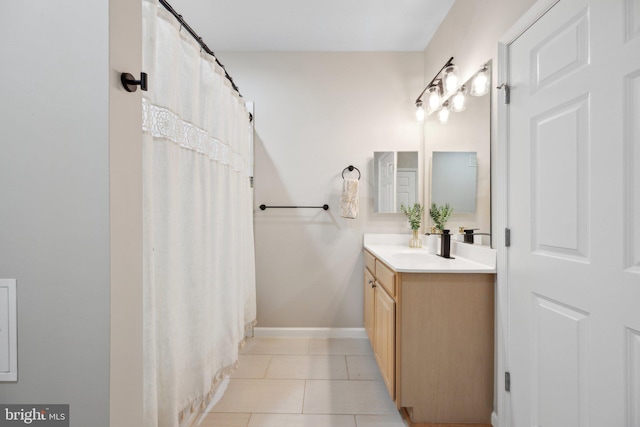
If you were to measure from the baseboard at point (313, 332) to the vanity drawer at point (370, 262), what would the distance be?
0.63 metres

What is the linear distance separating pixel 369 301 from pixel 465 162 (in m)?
1.24

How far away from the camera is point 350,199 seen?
2.65 m

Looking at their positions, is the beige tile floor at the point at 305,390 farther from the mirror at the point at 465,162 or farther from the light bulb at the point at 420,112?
the light bulb at the point at 420,112

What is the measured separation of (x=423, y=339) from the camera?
1.59m

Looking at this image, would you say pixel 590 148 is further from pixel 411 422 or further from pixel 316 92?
pixel 316 92

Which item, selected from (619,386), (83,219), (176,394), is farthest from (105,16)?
(619,386)

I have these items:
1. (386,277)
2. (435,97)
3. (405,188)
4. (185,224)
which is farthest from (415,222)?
(185,224)

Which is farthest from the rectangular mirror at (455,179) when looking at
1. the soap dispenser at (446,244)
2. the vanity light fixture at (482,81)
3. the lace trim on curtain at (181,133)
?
the lace trim on curtain at (181,133)

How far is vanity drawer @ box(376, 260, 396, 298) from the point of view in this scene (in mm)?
1708

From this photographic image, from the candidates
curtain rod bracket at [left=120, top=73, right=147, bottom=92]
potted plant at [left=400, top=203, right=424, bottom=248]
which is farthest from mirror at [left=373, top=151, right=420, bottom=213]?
curtain rod bracket at [left=120, top=73, right=147, bottom=92]

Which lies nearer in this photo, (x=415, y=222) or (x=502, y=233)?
(x=502, y=233)

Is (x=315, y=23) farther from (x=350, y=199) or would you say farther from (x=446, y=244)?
(x=446, y=244)

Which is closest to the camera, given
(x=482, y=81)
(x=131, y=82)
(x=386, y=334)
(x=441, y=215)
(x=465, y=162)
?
(x=131, y=82)

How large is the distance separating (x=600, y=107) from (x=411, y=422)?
1.59 m
